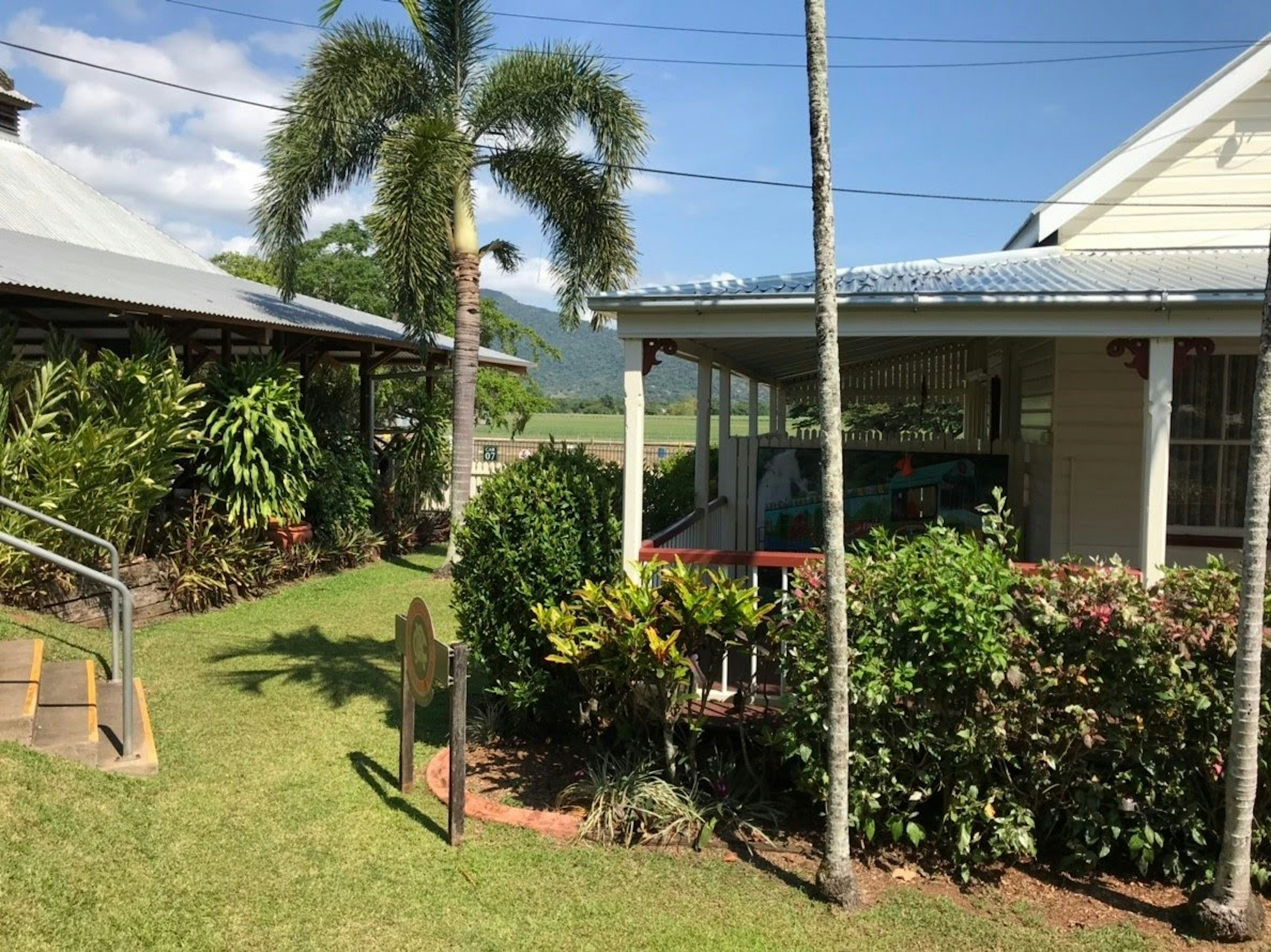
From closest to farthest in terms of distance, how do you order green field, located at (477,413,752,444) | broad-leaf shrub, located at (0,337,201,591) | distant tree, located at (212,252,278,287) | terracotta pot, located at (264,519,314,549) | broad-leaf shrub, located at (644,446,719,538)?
broad-leaf shrub, located at (0,337,201,591) → broad-leaf shrub, located at (644,446,719,538) → terracotta pot, located at (264,519,314,549) → distant tree, located at (212,252,278,287) → green field, located at (477,413,752,444)

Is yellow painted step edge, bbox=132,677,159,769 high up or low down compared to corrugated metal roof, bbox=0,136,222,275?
down

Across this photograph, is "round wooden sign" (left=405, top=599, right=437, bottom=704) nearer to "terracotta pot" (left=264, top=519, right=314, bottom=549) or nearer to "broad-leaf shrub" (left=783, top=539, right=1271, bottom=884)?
"broad-leaf shrub" (left=783, top=539, right=1271, bottom=884)

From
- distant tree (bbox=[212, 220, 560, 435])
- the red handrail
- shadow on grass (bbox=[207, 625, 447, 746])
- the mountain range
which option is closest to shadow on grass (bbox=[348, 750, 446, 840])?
shadow on grass (bbox=[207, 625, 447, 746])

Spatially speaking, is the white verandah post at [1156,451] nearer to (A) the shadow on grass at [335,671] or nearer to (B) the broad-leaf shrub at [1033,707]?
(B) the broad-leaf shrub at [1033,707]

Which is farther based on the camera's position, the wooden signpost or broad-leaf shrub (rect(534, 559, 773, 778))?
broad-leaf shrub (rect(534, 559, 773, 778))

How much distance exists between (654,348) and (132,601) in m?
5.92

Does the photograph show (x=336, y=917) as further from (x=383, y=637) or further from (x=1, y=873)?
(x=383, y=637)

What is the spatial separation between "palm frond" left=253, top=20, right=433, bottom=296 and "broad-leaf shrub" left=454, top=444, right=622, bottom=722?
8507 mm

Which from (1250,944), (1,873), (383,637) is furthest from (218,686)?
(1250,944)

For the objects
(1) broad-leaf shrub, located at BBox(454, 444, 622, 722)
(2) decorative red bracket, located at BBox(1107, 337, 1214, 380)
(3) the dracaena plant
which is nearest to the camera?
(2) decorative red bracket, located at BBox(1107, 337, 1214, 380)

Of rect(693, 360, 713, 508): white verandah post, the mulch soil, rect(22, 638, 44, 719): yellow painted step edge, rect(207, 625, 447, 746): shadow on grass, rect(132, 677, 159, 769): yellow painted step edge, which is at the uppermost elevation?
rect(693, 360, 713, 508): white verandah post

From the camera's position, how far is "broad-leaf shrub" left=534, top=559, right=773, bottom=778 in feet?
17.3

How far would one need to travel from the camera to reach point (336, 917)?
14.0 ft

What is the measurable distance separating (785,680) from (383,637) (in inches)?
232
